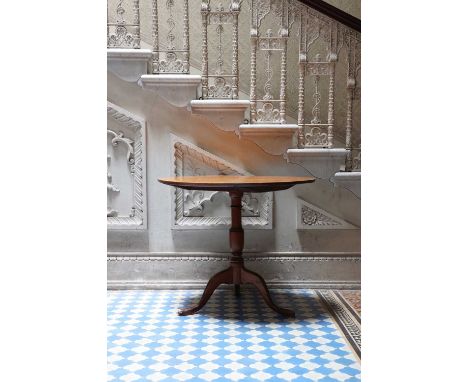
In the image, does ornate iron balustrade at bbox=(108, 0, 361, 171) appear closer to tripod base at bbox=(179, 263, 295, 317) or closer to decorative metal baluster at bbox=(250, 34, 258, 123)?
decorative metal baluster at bbox=(250, 34, 258, 123)

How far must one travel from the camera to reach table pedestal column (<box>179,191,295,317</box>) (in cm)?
373

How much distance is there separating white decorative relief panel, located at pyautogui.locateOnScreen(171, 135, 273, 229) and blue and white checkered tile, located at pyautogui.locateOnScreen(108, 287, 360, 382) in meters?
0.55

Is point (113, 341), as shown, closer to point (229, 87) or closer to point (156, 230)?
point (156, 230)

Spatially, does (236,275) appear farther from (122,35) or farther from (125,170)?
(122,35)

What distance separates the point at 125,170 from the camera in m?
4.34

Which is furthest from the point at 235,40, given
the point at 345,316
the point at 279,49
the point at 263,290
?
the point at 345,316

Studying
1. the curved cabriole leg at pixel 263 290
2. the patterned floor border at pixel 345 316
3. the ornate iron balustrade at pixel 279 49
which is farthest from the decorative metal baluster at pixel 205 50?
the patterned floor border at pixel 345 316

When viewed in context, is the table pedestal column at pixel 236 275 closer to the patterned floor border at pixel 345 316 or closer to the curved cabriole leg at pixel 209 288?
the curved cabriole leg at pixel 209 288

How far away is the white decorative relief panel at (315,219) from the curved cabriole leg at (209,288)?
800 mm

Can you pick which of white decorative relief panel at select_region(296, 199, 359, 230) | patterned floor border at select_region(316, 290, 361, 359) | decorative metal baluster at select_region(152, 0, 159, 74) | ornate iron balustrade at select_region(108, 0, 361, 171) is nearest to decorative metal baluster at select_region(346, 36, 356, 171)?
ornate iron balustrade at select_region(108, 0, 361, 171)

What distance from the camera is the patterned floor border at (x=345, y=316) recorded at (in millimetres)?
3271

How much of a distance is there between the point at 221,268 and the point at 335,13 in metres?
2.02

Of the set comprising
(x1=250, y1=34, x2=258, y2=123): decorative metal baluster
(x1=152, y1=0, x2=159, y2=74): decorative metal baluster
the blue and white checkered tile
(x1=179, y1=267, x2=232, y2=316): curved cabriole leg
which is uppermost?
(x1=152, y1=0, x2=159, y2=74): decorative metal baluster
